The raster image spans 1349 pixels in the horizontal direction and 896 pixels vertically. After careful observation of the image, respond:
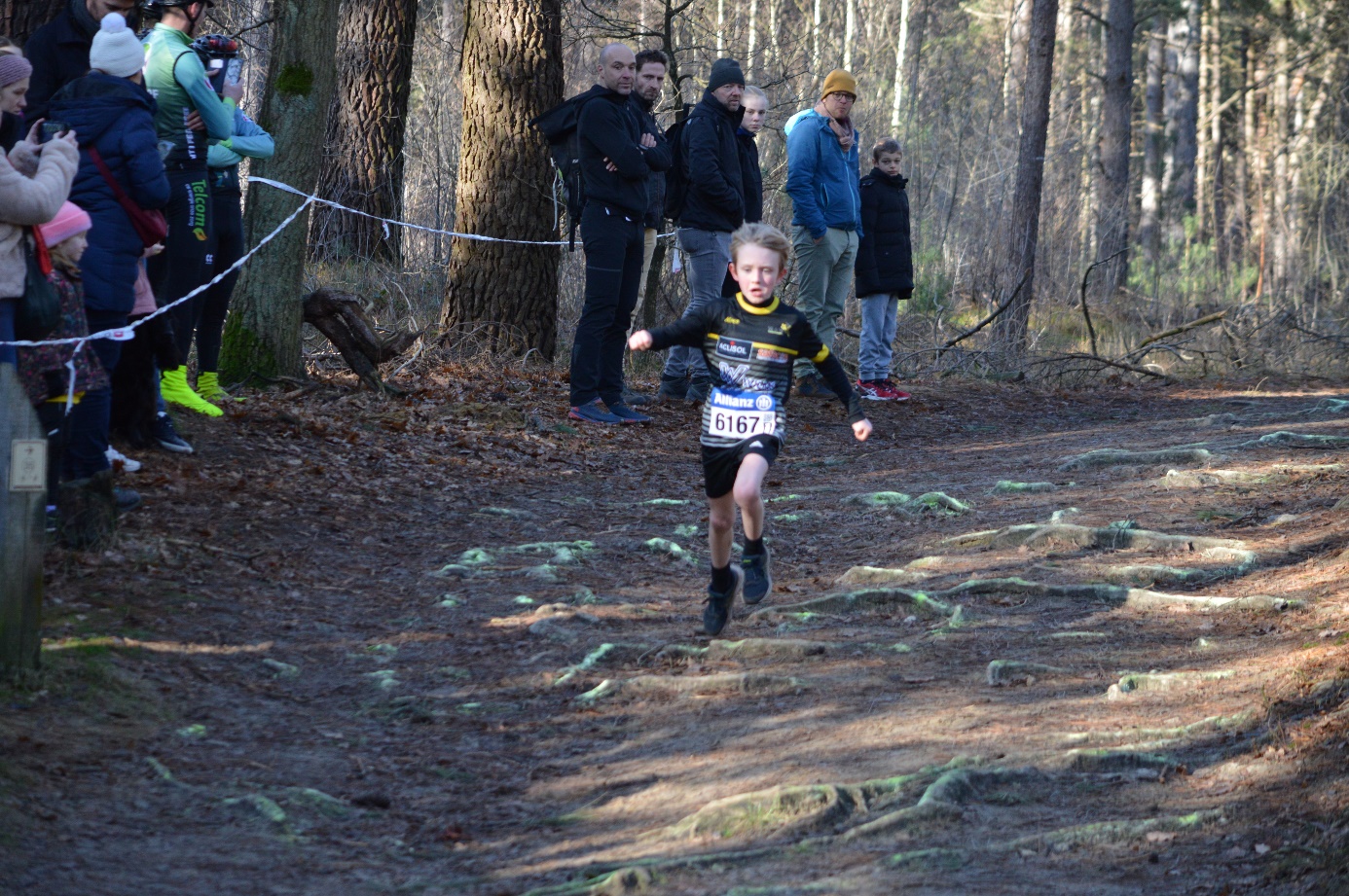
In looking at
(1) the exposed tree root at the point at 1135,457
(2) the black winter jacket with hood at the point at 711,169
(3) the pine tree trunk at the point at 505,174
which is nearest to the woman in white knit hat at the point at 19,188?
(2) the black winter jacket with hood at the point at 711,169

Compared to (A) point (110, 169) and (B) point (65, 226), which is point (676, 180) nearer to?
(A) point (110, 169)

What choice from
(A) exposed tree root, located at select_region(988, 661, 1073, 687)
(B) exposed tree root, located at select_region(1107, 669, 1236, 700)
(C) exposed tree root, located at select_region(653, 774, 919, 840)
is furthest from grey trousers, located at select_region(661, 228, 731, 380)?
(C) exposed tree root, located at select_region(653, 774, 919, 840)

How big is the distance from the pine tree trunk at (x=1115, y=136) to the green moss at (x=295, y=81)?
44.9ft

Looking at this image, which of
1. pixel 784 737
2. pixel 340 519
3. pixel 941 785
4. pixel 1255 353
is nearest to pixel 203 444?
pixel 340 519

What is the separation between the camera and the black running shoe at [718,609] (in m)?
5.60

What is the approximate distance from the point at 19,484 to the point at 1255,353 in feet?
49.3

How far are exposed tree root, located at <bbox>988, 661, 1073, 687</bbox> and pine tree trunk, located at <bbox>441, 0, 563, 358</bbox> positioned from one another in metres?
7.67

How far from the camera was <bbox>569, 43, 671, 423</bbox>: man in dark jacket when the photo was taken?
9.44 metres

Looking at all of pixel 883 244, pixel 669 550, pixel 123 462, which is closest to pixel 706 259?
pixel 883 244

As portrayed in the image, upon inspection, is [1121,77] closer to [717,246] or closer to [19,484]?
[717,246]

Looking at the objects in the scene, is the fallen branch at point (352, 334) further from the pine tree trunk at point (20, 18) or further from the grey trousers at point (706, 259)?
the pine tree trunk at point (20, 18)

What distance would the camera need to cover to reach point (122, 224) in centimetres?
628

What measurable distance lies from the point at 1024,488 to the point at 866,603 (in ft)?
9.61

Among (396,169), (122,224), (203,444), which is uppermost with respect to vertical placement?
(396,169)
